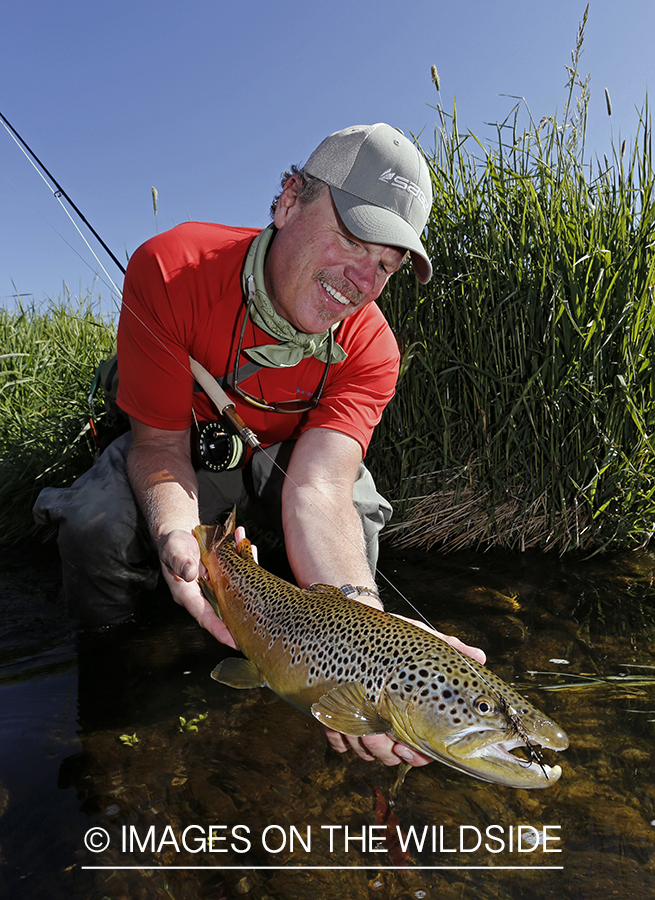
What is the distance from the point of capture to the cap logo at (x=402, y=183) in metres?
2.92

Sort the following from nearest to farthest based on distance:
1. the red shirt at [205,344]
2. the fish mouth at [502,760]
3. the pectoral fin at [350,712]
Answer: the fish mouth at [502,760], the pectoral fin at [350,712], the red shirt at [205,344]

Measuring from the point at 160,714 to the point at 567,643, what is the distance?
208 centimetres

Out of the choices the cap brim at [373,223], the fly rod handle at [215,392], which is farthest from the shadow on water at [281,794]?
→ the cap brim at [373,223]

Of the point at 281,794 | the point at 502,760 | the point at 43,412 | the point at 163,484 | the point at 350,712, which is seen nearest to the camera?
the point at 502,760

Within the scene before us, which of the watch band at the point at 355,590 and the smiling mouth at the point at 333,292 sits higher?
the smiling mouth at the point at 333,292

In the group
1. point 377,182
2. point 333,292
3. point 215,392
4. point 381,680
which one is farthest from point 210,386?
point 381,680

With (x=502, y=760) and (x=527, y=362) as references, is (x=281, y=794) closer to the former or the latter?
(x=502, y=760)

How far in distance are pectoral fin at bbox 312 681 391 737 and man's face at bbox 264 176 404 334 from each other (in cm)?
181

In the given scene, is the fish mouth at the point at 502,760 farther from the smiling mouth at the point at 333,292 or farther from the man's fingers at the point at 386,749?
the smiling mouth at the point at 333,292

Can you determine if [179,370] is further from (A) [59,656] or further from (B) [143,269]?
(A) [59,656]

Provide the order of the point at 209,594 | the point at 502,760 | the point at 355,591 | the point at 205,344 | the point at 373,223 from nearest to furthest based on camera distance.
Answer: the point at 502,760 < the point at 355,591 < the point at 209,594 < the point at 373,223 < the point at 205,344

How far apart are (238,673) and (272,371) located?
5.47 feet

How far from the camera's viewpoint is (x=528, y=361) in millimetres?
4117

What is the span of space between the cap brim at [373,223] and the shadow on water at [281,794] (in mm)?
2112
